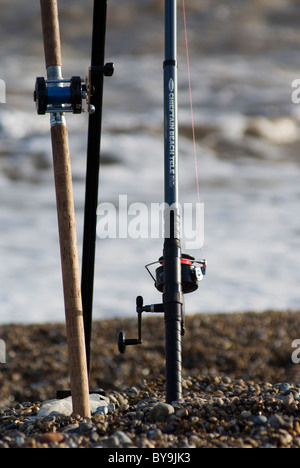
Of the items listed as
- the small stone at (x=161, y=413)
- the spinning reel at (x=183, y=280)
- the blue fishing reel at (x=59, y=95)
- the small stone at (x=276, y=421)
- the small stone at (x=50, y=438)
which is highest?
the blue fishing reel at (x=59, y=95)

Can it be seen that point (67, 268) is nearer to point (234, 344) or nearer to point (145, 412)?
point (145, 412)

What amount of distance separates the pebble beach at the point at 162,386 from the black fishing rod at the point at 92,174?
3.14ft

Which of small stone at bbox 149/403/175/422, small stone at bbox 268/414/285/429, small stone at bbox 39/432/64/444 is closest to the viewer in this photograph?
small stone at bbox 39/432/64/444

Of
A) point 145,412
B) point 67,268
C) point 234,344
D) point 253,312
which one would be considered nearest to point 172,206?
point 67,268

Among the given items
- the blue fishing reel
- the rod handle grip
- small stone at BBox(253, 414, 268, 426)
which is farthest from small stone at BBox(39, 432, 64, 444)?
the rod handle grip

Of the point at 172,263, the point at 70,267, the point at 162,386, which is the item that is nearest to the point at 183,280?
the point at 172,263

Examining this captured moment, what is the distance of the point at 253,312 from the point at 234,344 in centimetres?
214

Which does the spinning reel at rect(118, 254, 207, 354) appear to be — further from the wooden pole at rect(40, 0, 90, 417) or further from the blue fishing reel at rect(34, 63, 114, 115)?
the blue fishing reel at rect(34, 63, 114, 115)

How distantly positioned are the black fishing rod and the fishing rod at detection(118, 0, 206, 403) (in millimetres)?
586

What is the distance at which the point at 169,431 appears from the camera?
4527mm

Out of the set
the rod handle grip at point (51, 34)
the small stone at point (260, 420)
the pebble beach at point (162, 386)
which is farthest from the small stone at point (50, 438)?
the rod handle grip at point (51, 34)

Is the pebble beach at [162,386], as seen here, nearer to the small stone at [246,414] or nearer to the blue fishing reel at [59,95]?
the small stone at [246,414]

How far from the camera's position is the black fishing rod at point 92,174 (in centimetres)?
583

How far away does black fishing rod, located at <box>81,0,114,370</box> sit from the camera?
19.1ft
